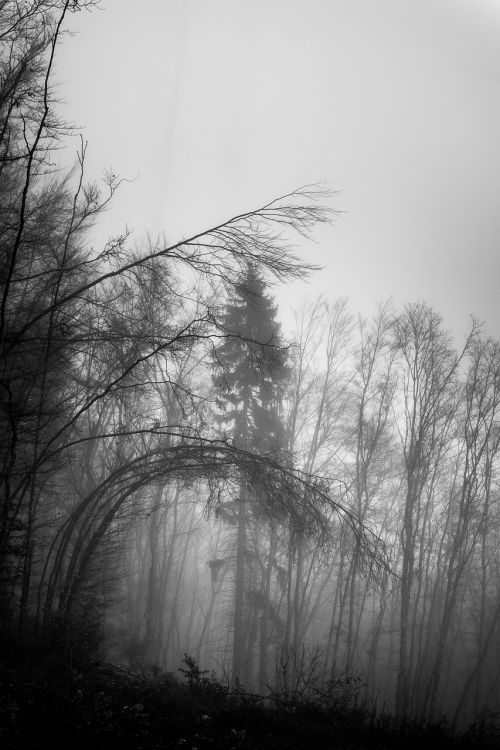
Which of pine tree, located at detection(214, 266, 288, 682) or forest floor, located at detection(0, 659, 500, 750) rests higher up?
pine tree, located at detection(214, 266, 288, 682)

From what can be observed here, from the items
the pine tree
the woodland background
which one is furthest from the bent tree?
the pine tree

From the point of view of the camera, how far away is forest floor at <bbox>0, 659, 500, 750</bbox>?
4.14m

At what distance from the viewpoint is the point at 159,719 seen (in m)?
4.83

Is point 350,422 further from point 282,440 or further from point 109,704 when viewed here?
point 109,704

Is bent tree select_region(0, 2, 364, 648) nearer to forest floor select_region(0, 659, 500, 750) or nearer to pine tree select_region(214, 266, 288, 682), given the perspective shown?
forest floor select_region(0, 659, 500, 750)

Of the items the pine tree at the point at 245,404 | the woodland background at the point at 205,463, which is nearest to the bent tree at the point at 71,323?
the woodland background at the point at 205,463

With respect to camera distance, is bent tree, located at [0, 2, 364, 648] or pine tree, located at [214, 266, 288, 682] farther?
pine tree, located at [214, 266, 288, 682]

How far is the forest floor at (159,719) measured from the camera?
13.6 feet

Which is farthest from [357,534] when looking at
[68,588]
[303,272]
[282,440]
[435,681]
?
[435,681]

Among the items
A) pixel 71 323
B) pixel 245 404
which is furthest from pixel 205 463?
pixel 245 404

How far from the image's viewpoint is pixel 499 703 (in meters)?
20.3

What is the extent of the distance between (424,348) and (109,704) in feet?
44.8

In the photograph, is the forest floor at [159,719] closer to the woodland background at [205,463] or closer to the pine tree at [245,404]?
the woodland background at [205,463]

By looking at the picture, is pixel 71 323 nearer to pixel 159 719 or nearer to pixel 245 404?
pixel 159 719
